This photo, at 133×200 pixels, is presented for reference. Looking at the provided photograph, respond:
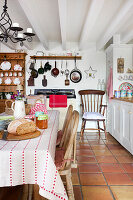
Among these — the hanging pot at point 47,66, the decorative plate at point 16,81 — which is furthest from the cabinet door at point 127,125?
the decorative plate at point 16,81

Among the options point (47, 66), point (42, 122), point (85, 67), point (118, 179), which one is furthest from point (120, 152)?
point (47, 66)

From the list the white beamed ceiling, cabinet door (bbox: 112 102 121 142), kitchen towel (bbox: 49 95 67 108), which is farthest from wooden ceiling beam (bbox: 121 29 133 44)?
kitchen towel (bbox: 49 95 67 108)

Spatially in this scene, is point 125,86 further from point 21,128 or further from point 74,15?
point 21,128

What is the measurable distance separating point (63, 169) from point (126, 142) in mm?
2017

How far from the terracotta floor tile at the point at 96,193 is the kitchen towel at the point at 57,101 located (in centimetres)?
251

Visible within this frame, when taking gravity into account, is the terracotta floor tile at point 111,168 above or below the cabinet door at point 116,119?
below

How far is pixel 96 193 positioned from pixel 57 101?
8.92ft

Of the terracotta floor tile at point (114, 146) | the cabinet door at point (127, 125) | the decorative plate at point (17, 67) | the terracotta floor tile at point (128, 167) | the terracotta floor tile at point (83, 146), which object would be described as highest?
the decorative plate at point (17, 67)

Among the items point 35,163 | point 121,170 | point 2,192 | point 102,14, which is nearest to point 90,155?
point 121,170

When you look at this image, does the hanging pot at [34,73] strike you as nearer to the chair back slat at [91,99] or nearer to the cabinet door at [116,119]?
the chair back slat at [91,99]

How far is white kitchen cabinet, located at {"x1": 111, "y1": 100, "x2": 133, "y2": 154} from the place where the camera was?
2.93 meters

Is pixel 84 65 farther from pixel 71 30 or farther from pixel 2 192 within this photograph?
pixel 2 192

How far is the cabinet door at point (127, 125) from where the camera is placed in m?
2.92

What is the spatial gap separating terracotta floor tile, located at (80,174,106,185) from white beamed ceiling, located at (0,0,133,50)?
2.25m
